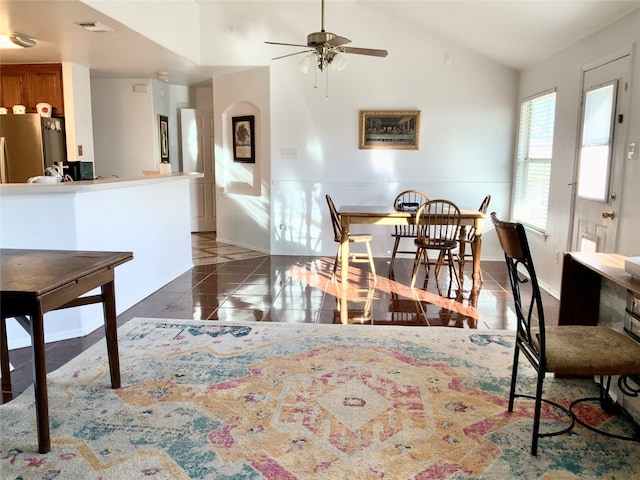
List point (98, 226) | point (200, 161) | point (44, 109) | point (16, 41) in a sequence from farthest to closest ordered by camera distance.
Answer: point (200, 161), point (44, 109), point (16, 41), point (98, 226)

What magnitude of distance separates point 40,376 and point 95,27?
329 centimetres

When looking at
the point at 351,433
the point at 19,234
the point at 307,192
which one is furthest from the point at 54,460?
the point at 307,192

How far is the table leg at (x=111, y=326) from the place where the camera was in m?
2.46

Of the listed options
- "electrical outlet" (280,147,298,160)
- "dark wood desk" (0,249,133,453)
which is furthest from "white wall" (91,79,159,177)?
"dark wood desk" (0,249,133,453)

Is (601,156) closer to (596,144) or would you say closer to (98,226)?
(596,144)

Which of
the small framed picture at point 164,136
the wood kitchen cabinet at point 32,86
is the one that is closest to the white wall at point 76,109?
the wood kitchen cabinet at point 32,86

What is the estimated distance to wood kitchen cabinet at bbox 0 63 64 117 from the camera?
5723mm

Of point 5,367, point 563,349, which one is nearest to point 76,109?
point 5,367

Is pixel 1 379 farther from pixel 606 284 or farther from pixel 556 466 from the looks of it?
pixel 606 284

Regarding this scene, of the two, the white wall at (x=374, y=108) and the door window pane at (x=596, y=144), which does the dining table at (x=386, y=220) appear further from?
the white wall at (x=374, y=108)

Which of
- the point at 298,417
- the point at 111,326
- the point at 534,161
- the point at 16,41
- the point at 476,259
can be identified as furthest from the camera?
the point at 534,161

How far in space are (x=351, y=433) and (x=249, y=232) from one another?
15.6 feet

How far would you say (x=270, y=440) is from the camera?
2.13 m

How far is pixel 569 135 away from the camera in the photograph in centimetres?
432
